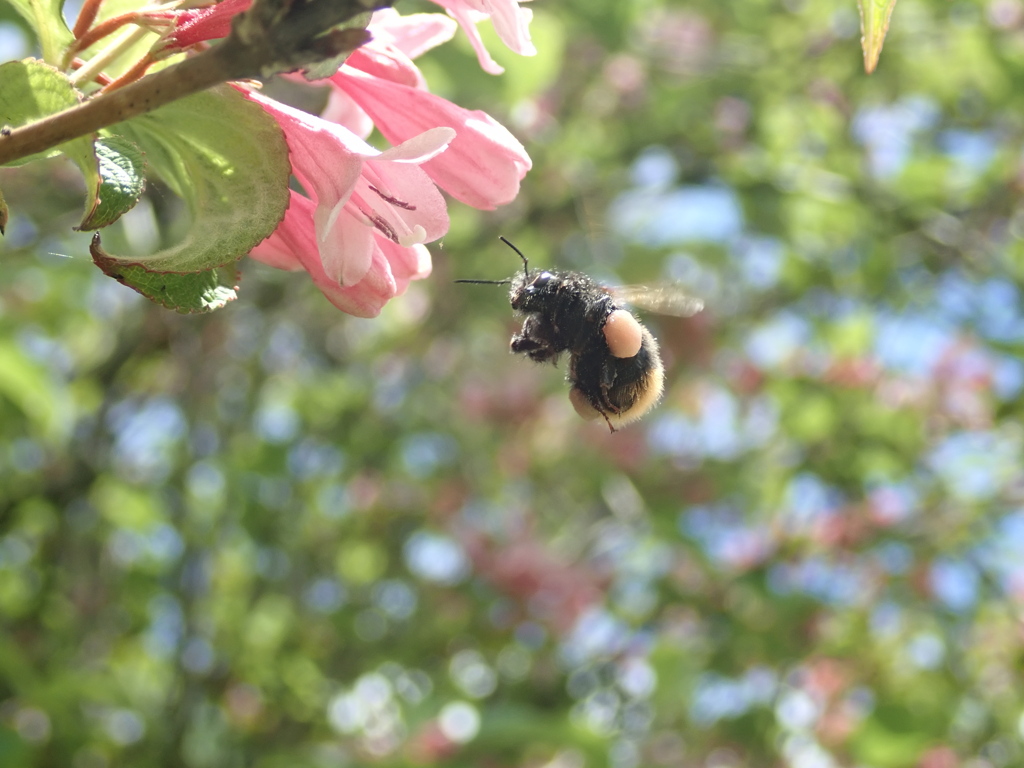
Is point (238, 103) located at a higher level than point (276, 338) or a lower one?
higher

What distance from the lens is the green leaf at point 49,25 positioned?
0.71 metres

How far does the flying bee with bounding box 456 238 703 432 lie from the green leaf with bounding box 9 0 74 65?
556 millimetres

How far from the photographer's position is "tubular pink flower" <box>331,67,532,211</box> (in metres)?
0.75

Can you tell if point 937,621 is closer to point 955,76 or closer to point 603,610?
point 603,610

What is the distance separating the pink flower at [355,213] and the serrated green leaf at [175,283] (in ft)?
0.23

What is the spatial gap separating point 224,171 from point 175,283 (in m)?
0.08

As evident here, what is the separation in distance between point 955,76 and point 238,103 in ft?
11.3

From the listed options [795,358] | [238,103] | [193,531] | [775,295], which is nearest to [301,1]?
[238,103]

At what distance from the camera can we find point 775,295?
3.92m

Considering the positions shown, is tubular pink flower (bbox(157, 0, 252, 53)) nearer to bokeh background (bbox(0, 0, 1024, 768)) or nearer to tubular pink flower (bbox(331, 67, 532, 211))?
tubular pink flower (bbox(331, 67, 532, 211))

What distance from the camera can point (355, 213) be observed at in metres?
0.73

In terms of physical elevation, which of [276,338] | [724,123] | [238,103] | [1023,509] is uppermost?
[238,103]

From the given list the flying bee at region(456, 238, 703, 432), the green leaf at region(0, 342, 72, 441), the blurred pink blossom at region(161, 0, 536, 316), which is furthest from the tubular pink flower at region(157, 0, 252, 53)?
the green leaf at region(0, 342, 72, 441)

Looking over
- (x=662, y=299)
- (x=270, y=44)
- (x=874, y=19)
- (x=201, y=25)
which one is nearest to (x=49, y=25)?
(x=201, y=25)
